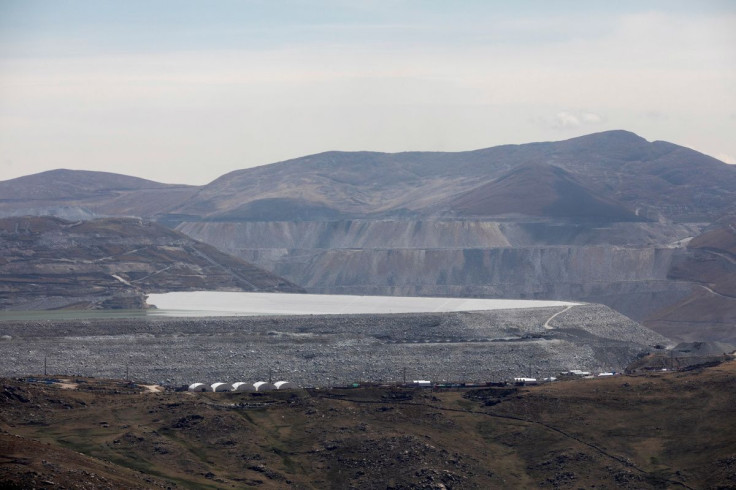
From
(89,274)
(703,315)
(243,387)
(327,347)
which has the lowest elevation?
(243,387)

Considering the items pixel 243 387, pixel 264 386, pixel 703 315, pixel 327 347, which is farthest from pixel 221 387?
pixel 703 315

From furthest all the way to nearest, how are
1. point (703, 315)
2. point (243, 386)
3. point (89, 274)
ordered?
point (89, 274) < point (703, 315) < point (243, 386)

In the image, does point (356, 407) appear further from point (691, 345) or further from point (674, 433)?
point (691, 345)

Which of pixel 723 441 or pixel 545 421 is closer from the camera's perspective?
pixel 723 441

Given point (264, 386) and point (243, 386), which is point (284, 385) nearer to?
point (264, 386)

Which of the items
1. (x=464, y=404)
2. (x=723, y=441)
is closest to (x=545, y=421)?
(x=464, y=404)

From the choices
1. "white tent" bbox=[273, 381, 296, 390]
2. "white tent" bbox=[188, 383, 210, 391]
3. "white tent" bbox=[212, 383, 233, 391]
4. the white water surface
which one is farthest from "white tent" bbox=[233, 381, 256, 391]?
the white water surface

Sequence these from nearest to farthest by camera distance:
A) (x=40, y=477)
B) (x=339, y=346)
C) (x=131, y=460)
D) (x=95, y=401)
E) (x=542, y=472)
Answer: (x=40, y=477) → (x=131, y=460) → (x=542, y=472) → (x=95, y=401) → (x=339, y=346)
